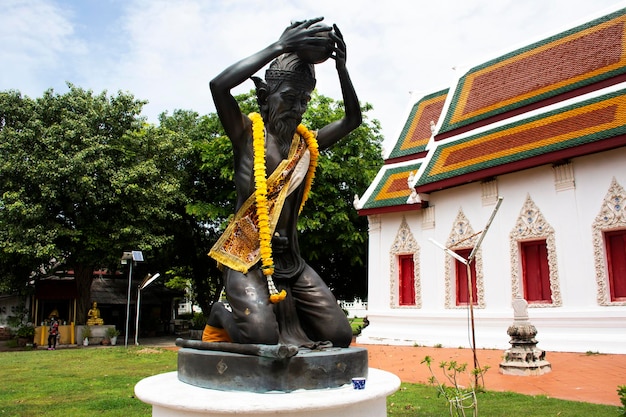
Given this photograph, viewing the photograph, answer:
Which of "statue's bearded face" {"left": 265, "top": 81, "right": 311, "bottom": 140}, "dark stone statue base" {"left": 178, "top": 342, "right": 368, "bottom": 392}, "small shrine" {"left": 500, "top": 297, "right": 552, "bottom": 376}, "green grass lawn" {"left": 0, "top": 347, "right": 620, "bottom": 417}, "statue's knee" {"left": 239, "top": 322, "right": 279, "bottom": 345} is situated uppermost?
"statue's bearded face" {"left": 265, "top": 81, "right": 311, "bottom": 140}

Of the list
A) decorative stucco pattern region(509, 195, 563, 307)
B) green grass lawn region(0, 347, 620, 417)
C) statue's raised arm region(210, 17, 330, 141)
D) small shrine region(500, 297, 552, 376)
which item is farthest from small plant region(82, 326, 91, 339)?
statue's raised arm region(210, 17, 330, 141)

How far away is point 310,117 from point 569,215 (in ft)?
30.1

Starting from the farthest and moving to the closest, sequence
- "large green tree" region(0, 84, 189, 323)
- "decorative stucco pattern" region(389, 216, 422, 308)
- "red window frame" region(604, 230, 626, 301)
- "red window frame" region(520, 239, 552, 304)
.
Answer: "large green tree" region(0, 84, 189, 323), "decorative stucco pattern" region(389, 216, 422, 308), "red window frame" region(520, 239, 552, 304), "red window frame" region(604, 230, 626, 301)

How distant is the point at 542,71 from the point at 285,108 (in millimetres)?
12292

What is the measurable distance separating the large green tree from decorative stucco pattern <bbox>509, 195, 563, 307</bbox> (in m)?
10.9

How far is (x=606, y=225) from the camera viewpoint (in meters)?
11.0

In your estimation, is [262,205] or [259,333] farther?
[262,205]

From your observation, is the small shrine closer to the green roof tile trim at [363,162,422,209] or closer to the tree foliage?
the green roof tile trim at [363,162,422,209]

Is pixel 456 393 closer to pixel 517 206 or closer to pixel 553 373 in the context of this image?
pixel 553 373

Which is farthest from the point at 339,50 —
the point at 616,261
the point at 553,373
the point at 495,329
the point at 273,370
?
the point at 495,329

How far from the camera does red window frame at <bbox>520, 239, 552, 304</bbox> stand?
12.0 meters

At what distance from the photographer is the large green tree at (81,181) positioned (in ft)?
52.1

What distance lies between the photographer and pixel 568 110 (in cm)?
1219

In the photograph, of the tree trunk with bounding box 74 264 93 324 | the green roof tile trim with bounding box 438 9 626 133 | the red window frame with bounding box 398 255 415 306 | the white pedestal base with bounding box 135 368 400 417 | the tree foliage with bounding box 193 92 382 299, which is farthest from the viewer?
the tree trunk with bounding box 74 264 93 324
